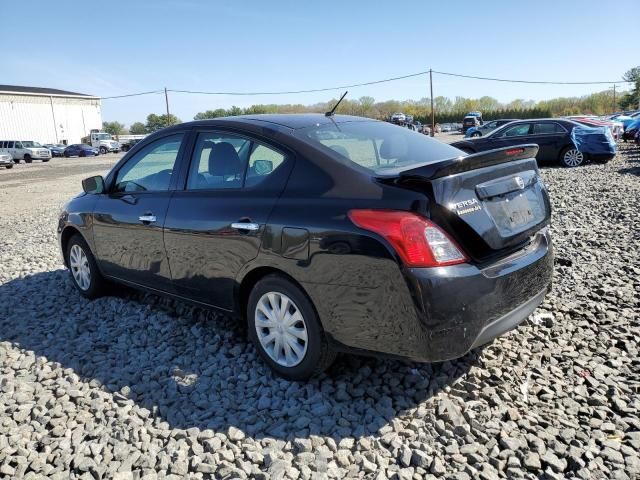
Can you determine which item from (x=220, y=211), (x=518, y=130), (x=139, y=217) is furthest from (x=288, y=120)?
(x=518, y=130)

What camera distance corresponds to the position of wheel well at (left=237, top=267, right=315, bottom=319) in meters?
3.08

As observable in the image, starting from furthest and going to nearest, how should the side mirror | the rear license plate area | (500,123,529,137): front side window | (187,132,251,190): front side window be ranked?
(500,123,529,137): front side window → the side mirror → (187,132,251,190): front side window → the rear license plate area

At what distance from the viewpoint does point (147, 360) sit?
3617 millimetres

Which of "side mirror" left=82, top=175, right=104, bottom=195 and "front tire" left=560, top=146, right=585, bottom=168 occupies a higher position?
"side mirror" left=82, top=175, right=104, bottom=195

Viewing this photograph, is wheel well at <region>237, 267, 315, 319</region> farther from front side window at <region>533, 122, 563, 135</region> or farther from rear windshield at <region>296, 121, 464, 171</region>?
front side window at <region>533, 122, 563, 135</region>

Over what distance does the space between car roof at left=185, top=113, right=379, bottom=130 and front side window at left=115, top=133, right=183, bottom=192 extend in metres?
0.26

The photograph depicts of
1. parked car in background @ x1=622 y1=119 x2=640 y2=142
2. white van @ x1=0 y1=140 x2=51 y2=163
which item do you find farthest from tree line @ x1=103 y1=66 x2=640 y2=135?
parked car in background @ x1=622 y1=119 x2=640 y2=142

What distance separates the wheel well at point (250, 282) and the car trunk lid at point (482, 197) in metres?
0.84

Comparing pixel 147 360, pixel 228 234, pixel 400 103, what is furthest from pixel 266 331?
pixel 400 103

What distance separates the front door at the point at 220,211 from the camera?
3.20 m

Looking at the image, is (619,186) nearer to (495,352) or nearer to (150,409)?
(495,352)

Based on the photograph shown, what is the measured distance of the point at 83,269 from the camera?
4.99m

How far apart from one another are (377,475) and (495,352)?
4.68ft

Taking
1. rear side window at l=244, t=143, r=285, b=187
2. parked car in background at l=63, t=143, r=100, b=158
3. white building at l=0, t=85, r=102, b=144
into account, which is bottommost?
rear side window at l=244, t=143, r=285, b=187
